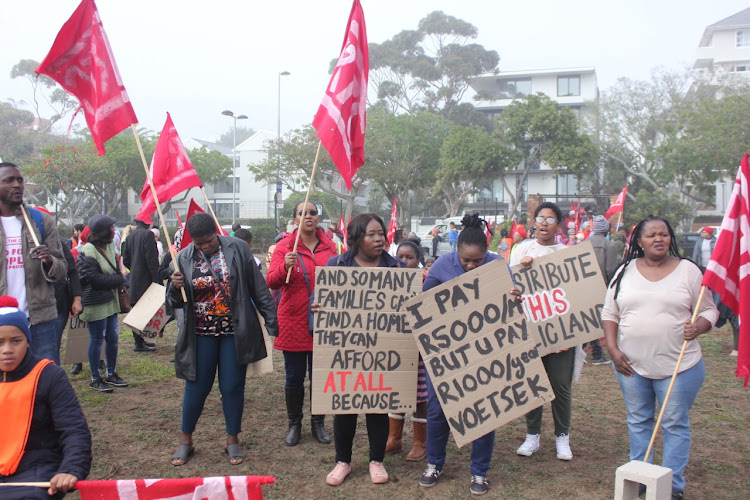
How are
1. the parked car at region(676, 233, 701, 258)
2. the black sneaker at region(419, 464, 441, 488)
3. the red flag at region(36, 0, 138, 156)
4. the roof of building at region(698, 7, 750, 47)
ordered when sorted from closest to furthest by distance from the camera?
the black sneaker at region(419, 464, 441, 488), the red flag at region(36, 0, 138, 156), the parked car at region(676, 233, 701, 258), the roof of building at region(698, 7, 750, 47)

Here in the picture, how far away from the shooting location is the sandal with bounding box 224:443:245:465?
482cm

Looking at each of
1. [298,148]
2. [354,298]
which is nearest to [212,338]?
[354,298]

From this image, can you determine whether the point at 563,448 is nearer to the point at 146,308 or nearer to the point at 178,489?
the point at 178,489

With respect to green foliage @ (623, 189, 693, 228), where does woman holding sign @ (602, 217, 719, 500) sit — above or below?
below

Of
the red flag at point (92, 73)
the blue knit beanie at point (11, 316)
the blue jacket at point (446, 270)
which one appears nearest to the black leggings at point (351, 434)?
the blue jacket at point (446, 270)

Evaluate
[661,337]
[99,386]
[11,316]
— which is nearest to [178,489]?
[11,316]

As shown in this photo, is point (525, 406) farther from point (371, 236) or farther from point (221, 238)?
point (221, 238)

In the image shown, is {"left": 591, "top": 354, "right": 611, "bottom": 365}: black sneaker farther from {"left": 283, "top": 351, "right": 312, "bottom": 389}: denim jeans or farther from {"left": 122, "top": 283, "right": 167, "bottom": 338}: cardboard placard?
{"left": 122, "top": 283, "right": 167, "bottom": 338}: cardboard placard

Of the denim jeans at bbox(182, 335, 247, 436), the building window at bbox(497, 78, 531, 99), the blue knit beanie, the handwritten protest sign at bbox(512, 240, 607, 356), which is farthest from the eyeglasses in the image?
the building window at bbox(497, 78, 531, 99)

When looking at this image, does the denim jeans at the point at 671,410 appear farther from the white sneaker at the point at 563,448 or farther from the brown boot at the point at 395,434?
the brown boot at the point at 395,434

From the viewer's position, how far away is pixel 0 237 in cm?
442

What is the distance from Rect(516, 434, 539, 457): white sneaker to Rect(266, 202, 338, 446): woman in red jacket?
1582 millimetres

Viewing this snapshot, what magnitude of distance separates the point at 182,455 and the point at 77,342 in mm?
2798

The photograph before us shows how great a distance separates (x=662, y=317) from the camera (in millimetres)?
3984
